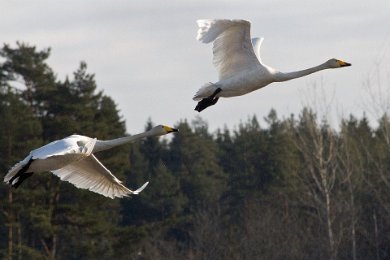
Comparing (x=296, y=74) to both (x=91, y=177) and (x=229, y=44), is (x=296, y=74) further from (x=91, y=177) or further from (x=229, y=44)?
(x=91, y=177)

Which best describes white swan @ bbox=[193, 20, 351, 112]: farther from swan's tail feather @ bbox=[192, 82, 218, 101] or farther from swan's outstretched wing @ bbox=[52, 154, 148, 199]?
swan's outstretched wing @ bbox=[52, 154, 148, 199]

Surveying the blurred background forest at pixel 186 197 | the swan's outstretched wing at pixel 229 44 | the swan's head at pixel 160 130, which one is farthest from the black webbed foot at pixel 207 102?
the blurred background forest at pixel 186 197

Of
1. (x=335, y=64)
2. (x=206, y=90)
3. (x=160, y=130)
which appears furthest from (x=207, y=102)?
(x=335, y=64)

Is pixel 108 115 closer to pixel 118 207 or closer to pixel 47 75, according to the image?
pixel 47 75

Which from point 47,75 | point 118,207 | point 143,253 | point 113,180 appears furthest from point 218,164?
point 113,180

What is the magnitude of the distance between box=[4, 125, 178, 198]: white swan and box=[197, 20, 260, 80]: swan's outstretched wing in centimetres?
147

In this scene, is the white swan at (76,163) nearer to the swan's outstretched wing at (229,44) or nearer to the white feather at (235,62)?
the white feather at (235,62)

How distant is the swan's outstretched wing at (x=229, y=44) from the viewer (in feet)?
74.0

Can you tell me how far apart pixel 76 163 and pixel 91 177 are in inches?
13.4

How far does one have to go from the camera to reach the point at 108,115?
51.6m

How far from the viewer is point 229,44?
2319 centimetres

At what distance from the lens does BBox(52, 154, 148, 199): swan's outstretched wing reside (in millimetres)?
23219

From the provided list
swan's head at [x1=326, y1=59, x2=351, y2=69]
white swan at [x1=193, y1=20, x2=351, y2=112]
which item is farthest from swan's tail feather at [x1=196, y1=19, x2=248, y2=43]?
swan's head at [x1=326, y1=59, x2=351, y2=69]

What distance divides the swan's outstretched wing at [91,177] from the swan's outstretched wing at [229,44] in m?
2.48
